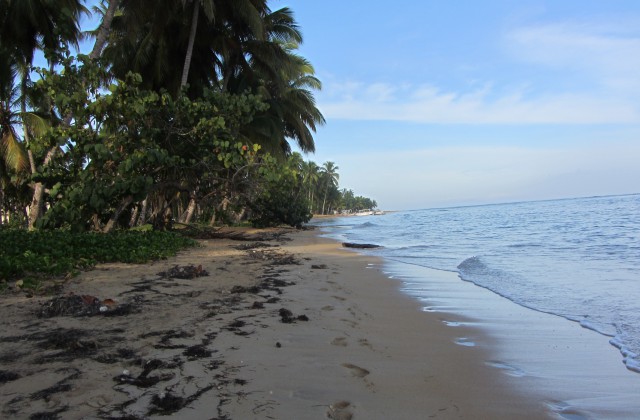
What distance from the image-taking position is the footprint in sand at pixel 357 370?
290 cm

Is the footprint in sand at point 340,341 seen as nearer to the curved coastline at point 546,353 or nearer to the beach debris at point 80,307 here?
the curved coastline at point 546,353

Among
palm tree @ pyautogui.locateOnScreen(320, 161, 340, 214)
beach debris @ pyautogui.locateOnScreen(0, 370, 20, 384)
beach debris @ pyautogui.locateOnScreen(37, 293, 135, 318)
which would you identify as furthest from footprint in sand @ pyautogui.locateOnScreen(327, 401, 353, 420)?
palm tree @ pyautogui.locateOnScreen(320, 161, 340, 214)

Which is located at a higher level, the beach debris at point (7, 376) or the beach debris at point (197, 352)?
the beach debris at point (7, 376)

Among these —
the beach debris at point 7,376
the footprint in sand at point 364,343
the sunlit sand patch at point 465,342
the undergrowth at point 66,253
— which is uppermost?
the undergrowth at point 66,253

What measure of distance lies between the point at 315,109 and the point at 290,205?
6106 millimetres

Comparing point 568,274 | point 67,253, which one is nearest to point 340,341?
point 67,253

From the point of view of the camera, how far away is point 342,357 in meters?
3.23

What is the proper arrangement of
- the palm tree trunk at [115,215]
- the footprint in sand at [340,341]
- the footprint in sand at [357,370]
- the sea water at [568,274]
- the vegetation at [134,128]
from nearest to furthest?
the footprint in sand at [357,370], the footprint in sand at [340,341], the sea water at [568,274], the vegetation at [134,128], the palm tree trunk at [115,215]

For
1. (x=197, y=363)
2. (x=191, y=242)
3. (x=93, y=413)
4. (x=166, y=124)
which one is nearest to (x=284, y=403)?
(x=197, y=363)

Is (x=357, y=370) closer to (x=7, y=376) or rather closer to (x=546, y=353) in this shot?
(x=546, y=353)

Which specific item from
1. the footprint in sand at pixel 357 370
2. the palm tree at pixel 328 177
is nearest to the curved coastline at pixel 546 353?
the footprint in sand at pixel 357 370

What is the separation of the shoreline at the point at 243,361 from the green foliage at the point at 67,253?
2.42 feet

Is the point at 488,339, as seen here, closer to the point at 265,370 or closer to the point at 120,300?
the point at 265,370

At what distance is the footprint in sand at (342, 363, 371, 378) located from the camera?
2897 millimetres
